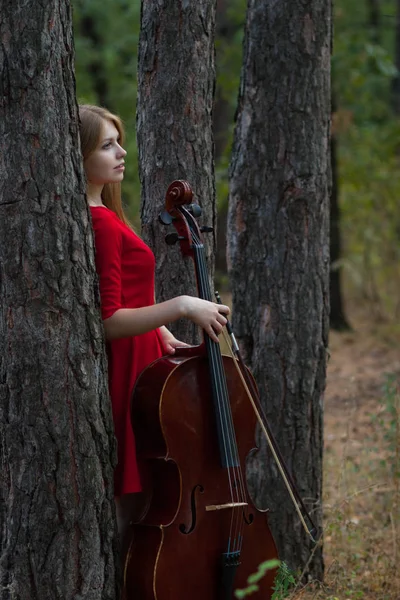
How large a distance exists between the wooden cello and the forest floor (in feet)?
2.65

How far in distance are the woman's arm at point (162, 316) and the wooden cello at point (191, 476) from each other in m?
0.09

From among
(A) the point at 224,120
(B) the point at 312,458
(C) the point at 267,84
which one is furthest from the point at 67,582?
(A) the point at 224,120

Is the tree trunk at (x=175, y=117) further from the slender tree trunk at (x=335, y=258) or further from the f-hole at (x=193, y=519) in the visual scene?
the slender tree trunk at (x=335, y=258)

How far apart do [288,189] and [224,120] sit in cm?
955

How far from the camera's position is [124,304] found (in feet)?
10.6

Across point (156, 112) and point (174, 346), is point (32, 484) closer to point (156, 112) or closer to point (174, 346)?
point (174, 346)

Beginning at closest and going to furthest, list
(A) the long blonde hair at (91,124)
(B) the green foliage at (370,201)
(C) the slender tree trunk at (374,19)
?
(A) the long blonde hair at (91,124), (B) the green foliage at (370,201), (C) the slender tree trunk at (374,19)

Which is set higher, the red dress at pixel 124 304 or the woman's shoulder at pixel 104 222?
the woman's shoulder at pixel 104 222

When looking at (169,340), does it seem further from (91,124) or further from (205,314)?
(91,124)

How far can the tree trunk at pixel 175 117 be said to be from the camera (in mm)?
3777

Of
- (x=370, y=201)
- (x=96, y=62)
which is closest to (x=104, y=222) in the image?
(x=370, y=201)

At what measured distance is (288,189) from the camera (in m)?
4.40

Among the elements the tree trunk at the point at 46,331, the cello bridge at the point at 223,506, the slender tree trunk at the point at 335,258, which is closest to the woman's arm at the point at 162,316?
the tree trunk at the point at 46,331

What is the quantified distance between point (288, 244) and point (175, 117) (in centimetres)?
96
